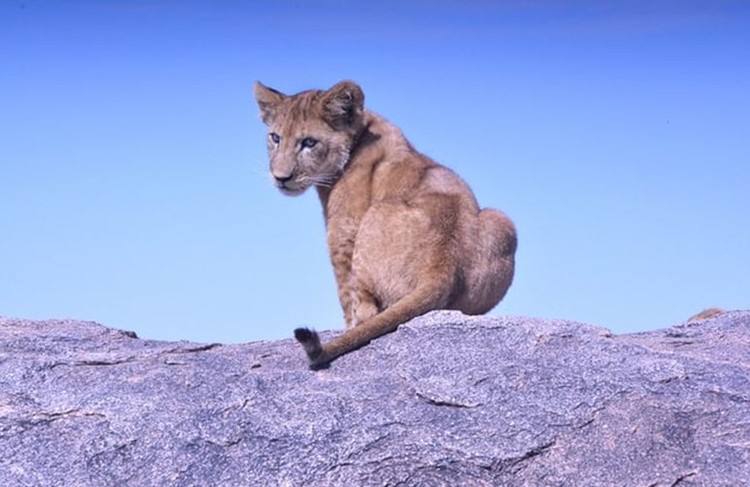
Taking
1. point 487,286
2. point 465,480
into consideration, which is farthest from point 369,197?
point 465,480

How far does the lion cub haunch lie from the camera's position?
9078 millimetres

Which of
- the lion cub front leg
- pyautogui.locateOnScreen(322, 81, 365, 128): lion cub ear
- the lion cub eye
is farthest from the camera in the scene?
the lion cub eye

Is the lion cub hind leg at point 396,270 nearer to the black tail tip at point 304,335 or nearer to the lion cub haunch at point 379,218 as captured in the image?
the lion cub haunch at point 379,218

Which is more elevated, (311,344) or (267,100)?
(267,100)

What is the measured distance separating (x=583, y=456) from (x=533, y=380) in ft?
2.48

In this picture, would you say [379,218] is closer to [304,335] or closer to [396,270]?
[396,270]

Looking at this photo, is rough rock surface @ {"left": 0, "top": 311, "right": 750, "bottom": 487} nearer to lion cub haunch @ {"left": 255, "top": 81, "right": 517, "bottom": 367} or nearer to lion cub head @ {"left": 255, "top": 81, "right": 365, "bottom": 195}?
lion cub haunch @ {"left": 255, "top": 81, "right": 517, "bottom": 367}

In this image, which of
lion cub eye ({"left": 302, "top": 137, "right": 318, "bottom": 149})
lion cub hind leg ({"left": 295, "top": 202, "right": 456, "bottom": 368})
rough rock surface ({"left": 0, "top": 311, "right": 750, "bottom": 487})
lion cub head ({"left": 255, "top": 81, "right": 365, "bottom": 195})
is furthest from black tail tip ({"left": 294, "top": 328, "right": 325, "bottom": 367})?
lion cub eye ({"left": 302, "top": 137, "right": 318, "bottom": 149})

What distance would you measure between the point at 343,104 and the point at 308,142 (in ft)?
1.63

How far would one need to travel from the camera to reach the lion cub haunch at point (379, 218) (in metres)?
9.08

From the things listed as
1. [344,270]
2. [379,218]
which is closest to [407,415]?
[379,218]

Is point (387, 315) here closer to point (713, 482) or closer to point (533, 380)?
point (533, 380)

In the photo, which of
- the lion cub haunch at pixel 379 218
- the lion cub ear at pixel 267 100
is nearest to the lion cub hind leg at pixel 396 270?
the lion cub haunch at pixel 379 218

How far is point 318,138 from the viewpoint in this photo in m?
10.7
